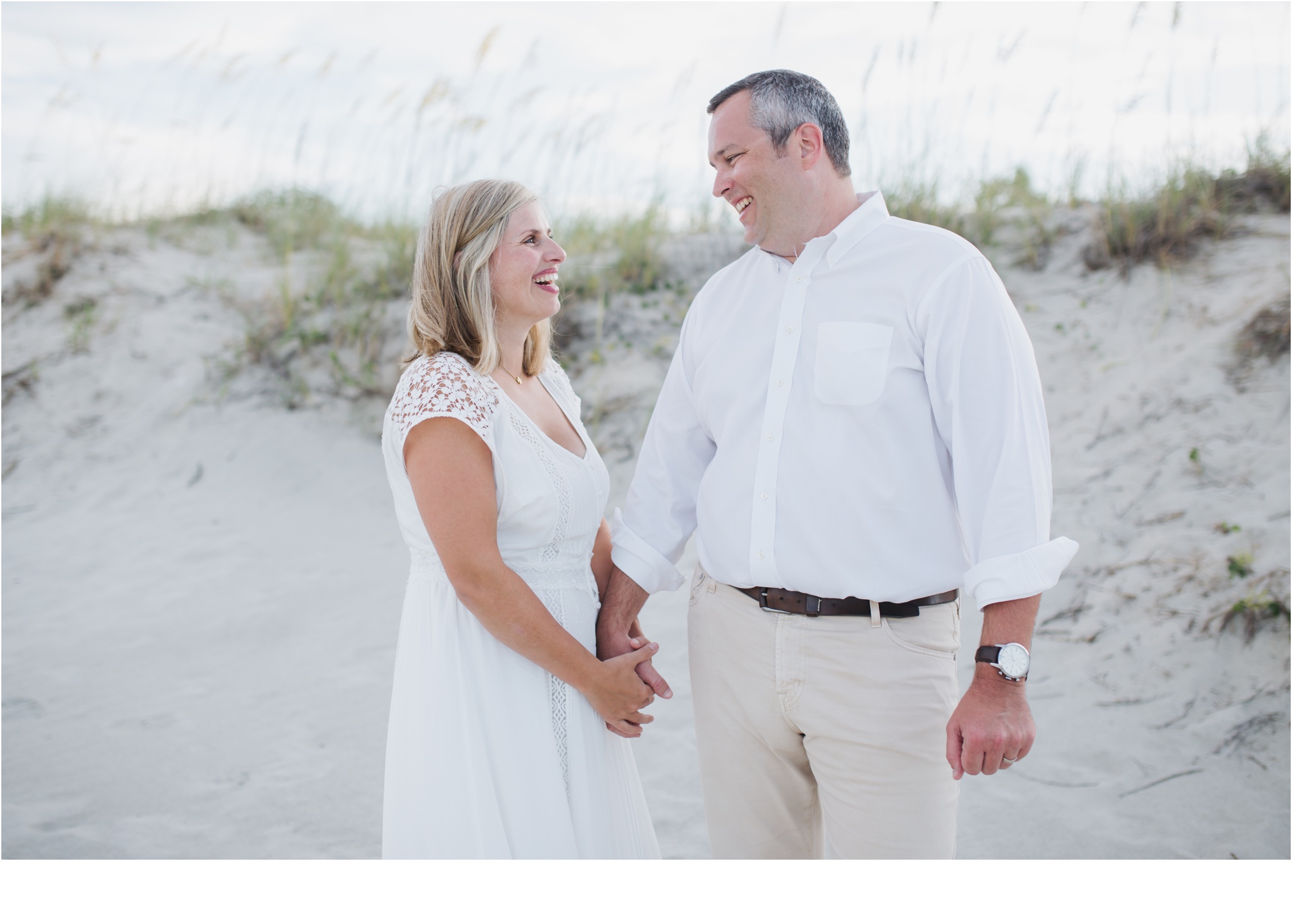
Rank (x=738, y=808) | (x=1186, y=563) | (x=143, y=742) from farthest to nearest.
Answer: (x=1186, y=563) → (x=143, y=742) → (x=738, y=808)

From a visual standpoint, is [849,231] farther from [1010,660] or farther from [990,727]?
[990,727]

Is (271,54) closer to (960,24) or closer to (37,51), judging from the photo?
(37,51)

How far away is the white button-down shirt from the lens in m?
1.64

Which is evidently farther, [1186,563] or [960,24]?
[960,24]

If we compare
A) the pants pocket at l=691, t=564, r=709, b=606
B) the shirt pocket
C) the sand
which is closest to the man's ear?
the shirt pocket

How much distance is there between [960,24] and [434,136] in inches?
147

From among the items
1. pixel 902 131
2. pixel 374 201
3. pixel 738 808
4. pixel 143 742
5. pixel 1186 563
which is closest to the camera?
pixel 738 808

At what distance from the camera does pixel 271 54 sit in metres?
6.44

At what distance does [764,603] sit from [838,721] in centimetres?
29

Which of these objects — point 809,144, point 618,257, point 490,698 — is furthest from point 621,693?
point 618,257

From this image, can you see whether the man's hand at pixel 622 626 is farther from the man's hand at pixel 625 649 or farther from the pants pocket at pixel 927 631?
the pants pocket at pixel 927 631

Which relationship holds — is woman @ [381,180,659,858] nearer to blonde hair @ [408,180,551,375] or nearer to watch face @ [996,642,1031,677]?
blonde hair @ [408,180,551,375]

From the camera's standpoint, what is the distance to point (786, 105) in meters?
1.90

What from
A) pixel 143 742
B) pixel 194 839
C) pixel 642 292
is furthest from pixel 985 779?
pixel 642 292
